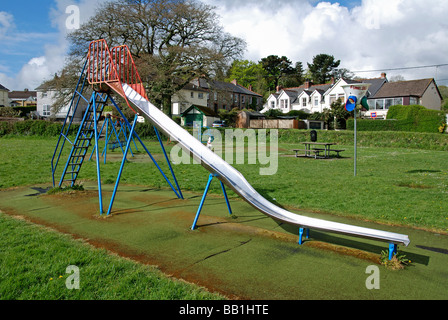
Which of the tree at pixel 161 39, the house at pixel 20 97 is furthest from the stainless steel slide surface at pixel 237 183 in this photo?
the house at pixel 20 97

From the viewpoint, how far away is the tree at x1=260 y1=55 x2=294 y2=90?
309 ft

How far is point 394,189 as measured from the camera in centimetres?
995

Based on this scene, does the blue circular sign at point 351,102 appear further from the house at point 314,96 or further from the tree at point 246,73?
the tree at point 246,73

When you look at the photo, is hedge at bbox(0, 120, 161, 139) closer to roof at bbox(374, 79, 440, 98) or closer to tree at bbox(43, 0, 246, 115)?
tree at bbox(43, 0, 246, 115)

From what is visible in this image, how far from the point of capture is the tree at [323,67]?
9200 cm

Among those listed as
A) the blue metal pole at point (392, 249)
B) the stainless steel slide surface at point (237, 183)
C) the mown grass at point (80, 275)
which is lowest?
the mown grass at point (80, 275)

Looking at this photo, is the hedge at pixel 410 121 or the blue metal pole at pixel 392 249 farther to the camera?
the hedge at pixel 410 121

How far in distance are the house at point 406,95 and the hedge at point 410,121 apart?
12.6 meters

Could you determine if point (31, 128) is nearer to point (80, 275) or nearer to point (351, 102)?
point (351, 102)

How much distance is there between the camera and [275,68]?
95812 mm

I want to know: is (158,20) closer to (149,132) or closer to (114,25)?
(114,25)

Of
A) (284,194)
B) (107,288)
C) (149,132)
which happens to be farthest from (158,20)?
(107,288)

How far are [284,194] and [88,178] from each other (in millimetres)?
7354

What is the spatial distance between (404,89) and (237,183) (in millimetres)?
56226
